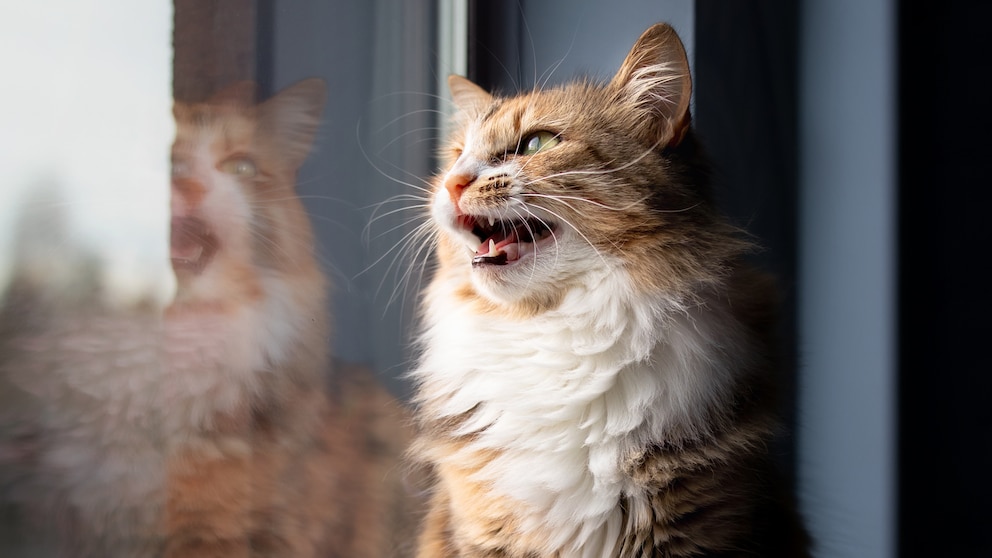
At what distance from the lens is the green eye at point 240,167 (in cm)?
125

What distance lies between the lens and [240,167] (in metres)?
1.28

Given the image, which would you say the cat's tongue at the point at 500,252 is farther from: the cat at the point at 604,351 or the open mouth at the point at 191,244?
the open mouth at the point at 191,244

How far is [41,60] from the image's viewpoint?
0.92 m

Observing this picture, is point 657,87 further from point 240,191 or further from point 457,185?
point 240,191

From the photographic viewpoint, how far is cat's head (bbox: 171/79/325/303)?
1152 mm

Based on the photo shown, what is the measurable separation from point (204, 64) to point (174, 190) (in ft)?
0.64

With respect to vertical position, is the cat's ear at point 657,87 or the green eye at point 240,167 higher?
the cat's ear at point 657,87

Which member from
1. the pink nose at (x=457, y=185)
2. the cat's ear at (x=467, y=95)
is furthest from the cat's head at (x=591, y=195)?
the cat's ear at (x=467, y=95)

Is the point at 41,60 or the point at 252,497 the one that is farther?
the point at 252,497

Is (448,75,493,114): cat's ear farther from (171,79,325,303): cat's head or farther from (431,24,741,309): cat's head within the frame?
(171,79,325,303): cat's head
